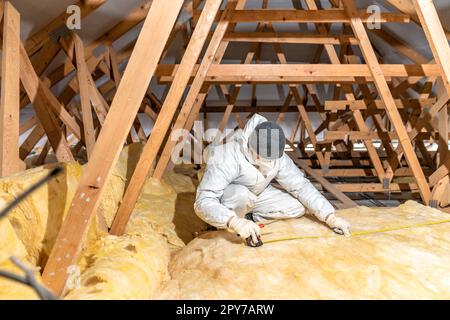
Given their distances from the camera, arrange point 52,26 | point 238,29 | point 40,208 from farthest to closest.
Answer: point 238,29 < point 52,26 < point 40,208

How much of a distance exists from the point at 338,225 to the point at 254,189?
639mm

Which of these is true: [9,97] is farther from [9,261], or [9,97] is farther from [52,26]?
[52,26]

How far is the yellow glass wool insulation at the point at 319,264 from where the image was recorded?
5.56ft

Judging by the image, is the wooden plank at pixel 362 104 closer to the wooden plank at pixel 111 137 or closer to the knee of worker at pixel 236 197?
the knee of worker at pixel 236 197

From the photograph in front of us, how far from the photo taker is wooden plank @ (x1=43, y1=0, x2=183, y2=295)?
1.56m

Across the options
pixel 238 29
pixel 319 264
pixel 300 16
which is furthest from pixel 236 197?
pixel 238 29

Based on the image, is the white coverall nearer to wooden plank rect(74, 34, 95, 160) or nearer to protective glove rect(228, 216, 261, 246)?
protective glove rect(228, 216, 261, 246)

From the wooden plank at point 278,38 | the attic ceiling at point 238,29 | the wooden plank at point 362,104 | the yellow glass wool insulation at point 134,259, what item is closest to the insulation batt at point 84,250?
the yellow glass wool insulation at point 134,259

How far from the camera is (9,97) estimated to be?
213 centimetres

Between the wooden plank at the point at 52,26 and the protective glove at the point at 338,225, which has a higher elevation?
A: the wooden plank at the point at 52,26

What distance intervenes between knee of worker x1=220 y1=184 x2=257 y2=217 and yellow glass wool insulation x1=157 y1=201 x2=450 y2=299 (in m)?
0.22

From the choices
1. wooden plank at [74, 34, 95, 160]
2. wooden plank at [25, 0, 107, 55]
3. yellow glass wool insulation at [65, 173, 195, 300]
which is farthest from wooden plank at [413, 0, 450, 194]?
wooden plank at [74, 34, 95, 160]
